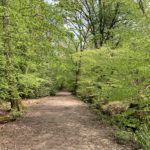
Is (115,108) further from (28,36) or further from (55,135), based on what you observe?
(28,36)

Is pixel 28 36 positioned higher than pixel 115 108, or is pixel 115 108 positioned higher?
pixel 28 36

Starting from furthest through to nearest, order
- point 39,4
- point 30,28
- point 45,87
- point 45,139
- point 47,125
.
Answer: point 45,87, point 47,125, point 30,28, point 39,4, point 45,139

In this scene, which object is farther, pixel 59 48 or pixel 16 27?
pixel 59 48

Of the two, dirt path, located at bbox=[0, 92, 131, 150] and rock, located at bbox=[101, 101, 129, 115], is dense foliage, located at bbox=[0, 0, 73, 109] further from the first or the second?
rock, located at bbox=[101, 101, 129, 115]

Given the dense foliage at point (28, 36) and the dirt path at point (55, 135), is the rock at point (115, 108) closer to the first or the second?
the dirt path at point (55, 135)

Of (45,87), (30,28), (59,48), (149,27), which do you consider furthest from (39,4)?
(45,87)

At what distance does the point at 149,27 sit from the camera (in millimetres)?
9297

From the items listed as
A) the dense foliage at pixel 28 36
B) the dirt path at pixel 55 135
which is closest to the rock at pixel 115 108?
the dirt path at pixel 55 135

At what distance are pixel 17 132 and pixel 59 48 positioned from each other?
3927mm

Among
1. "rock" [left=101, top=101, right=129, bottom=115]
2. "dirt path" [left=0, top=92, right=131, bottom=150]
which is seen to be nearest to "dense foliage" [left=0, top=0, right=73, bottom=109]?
"dirt path" [left=0, top=92, right=131, bottom=150]

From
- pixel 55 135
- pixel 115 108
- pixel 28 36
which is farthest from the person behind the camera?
pixel 115 108

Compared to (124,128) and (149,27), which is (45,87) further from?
(149,27)

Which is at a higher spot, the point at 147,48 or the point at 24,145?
the point at 147,48

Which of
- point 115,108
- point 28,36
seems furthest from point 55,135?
point 115,108
